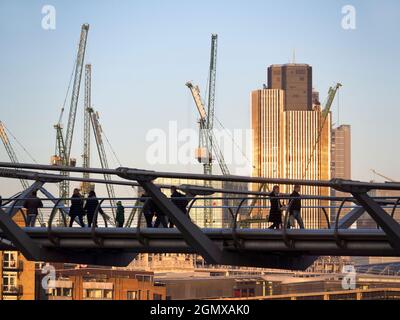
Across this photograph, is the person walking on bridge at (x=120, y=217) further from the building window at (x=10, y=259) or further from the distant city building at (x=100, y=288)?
the distant city building at (x=100, y=288)

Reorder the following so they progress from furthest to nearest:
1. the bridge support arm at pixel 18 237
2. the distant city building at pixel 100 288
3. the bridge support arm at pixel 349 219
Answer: the distant city building at pixel 100 288, the bridge support arm at pixel 349 219, the bridge support arm at pixel 18 237

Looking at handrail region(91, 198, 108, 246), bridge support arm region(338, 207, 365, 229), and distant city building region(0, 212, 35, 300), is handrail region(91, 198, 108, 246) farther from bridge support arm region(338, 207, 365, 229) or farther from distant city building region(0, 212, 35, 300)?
distant city building region(0, 212, 35, 300)

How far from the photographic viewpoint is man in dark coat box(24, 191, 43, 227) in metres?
36.2

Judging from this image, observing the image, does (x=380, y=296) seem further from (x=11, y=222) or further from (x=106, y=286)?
(x=11, y=222)

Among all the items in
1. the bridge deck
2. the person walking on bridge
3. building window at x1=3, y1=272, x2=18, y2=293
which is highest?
the person walking on bridge

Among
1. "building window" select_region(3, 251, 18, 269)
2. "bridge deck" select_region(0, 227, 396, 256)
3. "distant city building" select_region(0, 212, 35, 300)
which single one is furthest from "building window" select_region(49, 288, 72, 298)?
"bridge deck" select_region(0, 227, 396, 256)

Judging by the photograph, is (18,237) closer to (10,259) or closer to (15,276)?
(15,276)

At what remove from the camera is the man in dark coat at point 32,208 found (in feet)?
119

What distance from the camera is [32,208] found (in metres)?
36.4

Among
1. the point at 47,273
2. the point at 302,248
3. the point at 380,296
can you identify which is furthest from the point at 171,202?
the point at 380,296

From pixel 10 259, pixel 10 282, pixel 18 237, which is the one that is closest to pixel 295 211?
pixel 18 237

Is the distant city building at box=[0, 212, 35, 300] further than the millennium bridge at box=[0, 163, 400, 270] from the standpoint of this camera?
Yes

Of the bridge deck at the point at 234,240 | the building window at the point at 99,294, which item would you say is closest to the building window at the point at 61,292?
the building window at the point at 99,294
